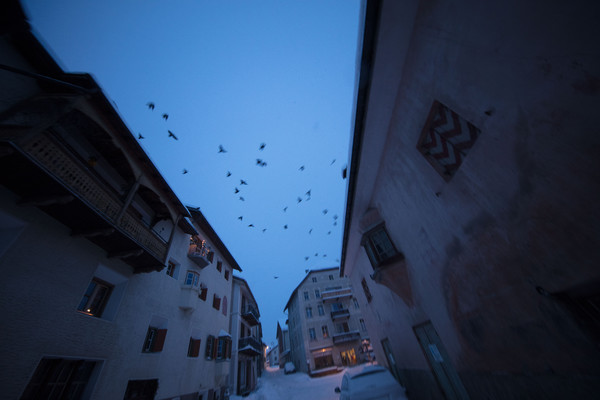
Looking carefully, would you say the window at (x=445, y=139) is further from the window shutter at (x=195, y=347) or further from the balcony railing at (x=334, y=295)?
the balcony railing at (x=334, y=295)

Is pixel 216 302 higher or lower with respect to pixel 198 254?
lower

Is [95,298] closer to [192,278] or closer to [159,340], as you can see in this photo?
[159,340]

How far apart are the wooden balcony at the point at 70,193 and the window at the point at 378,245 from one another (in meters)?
9.41

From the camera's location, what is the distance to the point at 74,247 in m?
7.07

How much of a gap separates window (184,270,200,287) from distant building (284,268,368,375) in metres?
23.9

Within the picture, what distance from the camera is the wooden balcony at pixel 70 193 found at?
17.5 ft

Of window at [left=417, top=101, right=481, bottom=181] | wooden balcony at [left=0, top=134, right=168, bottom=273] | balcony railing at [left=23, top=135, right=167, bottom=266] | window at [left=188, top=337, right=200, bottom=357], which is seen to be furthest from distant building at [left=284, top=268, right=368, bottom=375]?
window at [left=417, top=101, right=481, bottom=181]

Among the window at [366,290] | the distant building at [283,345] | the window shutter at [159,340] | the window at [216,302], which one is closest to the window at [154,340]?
the window shutter at [159,340]

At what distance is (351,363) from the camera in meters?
30.5

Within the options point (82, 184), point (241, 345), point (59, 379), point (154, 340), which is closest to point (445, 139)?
point (82, 184)

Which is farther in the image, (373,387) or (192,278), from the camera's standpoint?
(192,278)

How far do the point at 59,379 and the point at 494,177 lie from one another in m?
12.3

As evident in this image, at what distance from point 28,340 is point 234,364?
746 inches

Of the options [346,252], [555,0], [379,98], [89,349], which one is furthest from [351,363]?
[555,0]
